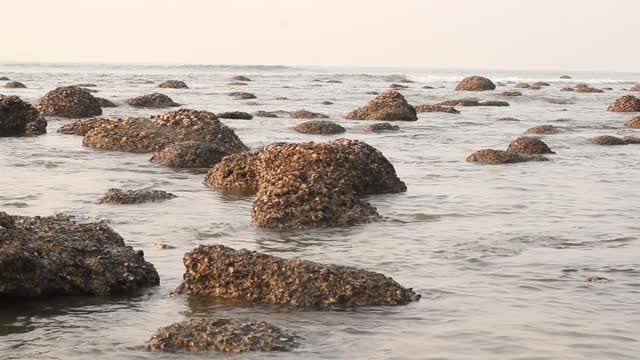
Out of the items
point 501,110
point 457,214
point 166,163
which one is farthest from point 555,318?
point 501,110

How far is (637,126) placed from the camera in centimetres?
3434

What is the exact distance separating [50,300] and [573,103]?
1858 inches

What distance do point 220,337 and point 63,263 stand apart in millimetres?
2362

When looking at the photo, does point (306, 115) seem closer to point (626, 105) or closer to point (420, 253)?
point (626, 105)

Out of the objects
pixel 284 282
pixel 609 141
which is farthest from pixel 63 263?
pixel 609 141

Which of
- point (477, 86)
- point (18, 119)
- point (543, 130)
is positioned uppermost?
point (18, 119)

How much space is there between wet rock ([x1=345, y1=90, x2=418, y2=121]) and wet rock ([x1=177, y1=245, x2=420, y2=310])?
26128mm

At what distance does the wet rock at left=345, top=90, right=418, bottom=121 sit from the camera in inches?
1383

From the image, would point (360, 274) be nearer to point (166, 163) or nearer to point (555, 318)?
point (555, 318)

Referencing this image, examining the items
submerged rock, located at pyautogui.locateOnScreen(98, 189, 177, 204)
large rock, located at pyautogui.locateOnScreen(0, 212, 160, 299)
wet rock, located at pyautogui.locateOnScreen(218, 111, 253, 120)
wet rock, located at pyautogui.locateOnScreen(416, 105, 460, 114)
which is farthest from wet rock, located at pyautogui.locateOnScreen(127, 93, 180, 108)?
large rock, located at pyautogui.locateOnScreen(0, 212, 160, 299)

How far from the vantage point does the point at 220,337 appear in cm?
741

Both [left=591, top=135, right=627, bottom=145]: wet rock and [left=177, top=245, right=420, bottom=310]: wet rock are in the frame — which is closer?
[left=177, top=245, right=420, bottom=310]: wet rock

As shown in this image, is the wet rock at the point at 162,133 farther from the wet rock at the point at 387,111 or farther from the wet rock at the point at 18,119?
the wet rock at the point at 387,111

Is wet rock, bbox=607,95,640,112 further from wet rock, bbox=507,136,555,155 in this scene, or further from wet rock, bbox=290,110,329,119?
wet rock, bbox=507,136,555,155
